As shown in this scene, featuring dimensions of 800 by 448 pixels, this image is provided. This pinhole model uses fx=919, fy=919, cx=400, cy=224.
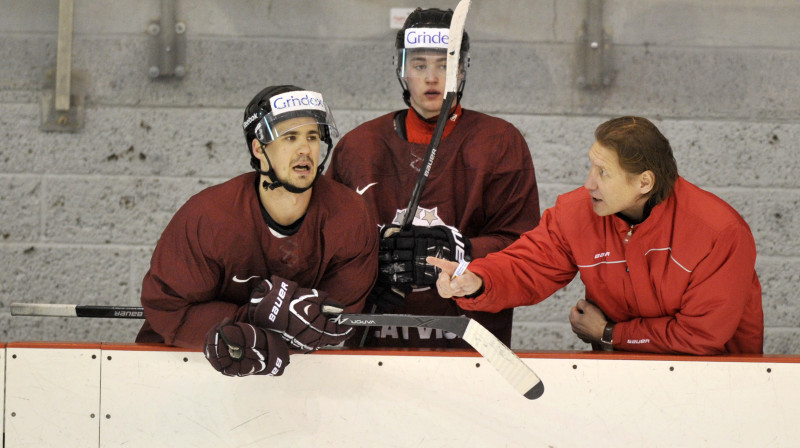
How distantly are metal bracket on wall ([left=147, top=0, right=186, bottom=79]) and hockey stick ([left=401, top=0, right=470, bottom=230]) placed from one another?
1473mm

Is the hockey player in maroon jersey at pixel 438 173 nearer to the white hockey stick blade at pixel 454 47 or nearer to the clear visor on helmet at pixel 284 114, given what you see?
the white hockey stick blade at pixel 454 47

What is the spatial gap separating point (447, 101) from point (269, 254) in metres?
0.60

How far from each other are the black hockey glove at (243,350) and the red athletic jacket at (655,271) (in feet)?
1.61

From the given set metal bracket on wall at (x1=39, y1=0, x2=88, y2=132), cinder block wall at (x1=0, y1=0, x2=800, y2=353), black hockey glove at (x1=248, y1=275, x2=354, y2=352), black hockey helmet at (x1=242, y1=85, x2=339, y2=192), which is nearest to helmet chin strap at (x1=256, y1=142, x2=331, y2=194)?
black hockey helmet at (x1=242, y1=85, x2=339, y2=192)

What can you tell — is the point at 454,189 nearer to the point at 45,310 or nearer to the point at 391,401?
the point at 391,401

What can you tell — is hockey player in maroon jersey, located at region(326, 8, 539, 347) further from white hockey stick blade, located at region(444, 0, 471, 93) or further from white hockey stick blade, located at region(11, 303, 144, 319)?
white hockey stick blade, located at region(11, 303, 144, 319)

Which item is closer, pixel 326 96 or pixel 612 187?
pixel 612 187

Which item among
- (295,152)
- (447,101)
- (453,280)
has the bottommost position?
(453,280)

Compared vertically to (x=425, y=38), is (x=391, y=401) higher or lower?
lower

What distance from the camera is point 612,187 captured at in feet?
6.39

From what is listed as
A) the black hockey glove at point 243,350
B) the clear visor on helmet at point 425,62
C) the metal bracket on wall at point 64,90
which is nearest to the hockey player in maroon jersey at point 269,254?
the black hockey glove at point 243,350

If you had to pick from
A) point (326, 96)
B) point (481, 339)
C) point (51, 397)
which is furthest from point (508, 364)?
point (326, 96)

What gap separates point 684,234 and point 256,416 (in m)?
0.97

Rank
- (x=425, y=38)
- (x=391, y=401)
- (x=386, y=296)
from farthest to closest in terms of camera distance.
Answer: (x=425, y=38)
(x=386, y=296)
(x=391, y=401)
